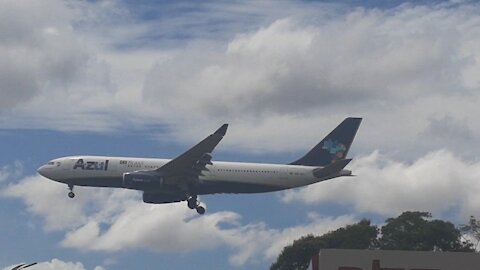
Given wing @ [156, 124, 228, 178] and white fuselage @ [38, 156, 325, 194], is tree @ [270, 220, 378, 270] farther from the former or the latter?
wing @ [156, 124, 228, 178]

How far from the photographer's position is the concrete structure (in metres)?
43.6

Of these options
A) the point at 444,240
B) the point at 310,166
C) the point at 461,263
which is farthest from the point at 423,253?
the point at 444,240

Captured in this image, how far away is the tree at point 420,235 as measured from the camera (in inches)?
4656

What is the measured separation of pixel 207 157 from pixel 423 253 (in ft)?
217

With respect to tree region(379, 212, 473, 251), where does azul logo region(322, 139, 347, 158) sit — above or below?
above

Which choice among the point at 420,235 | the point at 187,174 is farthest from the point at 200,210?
the point at 420,235

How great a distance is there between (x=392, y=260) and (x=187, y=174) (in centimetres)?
6747

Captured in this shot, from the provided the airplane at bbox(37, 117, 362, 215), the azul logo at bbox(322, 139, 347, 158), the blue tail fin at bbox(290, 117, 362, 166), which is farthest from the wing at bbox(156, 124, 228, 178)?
the azul logo at bbox(322, 139, 347, 158)

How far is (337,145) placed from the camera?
11788 cm

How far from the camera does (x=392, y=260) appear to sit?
44.2 m

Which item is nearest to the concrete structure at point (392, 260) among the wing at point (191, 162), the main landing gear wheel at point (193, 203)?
the wing at point (191, 162)

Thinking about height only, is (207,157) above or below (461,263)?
above

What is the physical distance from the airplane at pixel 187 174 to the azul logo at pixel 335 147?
14.4ft

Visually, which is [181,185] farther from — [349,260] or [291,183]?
[349,260]
